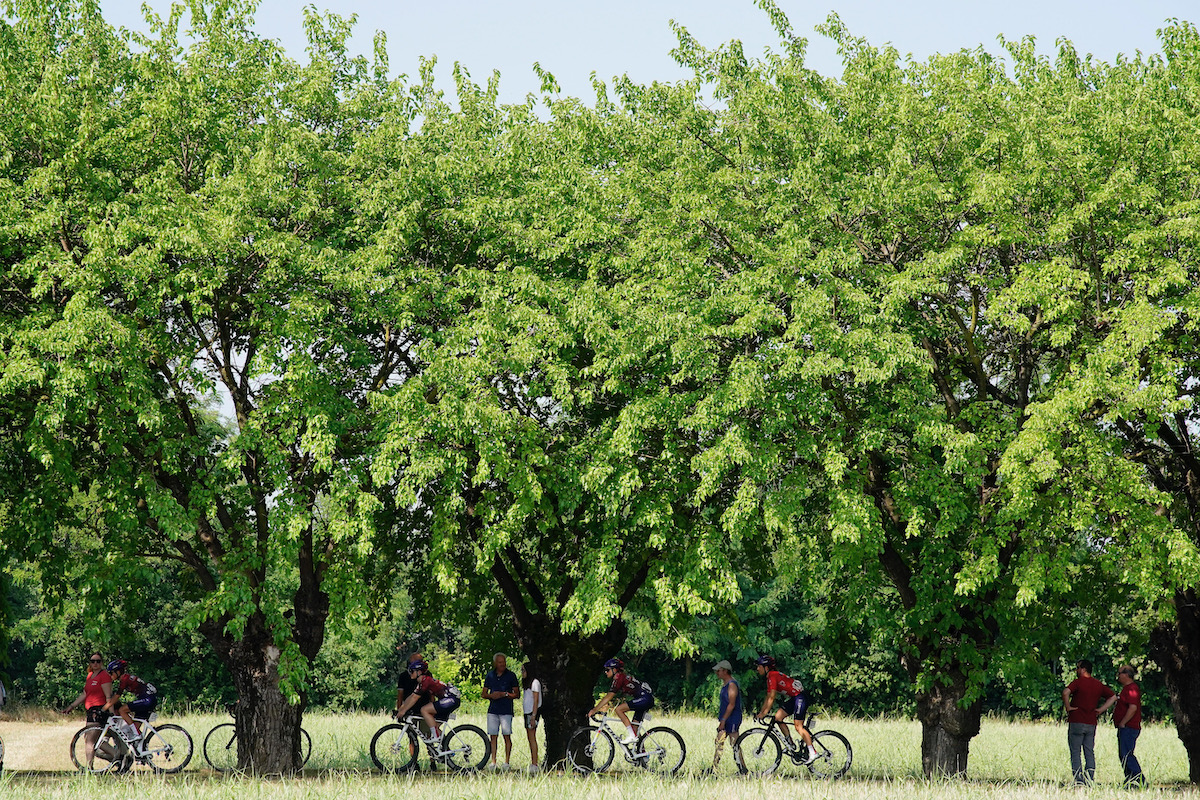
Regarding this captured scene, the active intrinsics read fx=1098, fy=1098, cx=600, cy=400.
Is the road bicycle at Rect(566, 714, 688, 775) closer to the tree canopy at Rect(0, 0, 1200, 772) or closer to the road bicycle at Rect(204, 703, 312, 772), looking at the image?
the tree canopy at Rect(0, 0, 1200, 772)

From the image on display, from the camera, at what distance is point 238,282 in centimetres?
1449

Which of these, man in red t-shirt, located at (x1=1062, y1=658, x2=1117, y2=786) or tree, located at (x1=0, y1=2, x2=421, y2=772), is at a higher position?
tree, located at (x1=0, y1=2, x2=421, y2=772)

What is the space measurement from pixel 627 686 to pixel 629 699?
448mm

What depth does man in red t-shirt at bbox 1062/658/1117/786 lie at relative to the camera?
1546 cm

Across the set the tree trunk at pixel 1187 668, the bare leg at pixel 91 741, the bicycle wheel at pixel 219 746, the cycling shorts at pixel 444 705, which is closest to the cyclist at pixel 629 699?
the cycling shorts at pixel 444 705

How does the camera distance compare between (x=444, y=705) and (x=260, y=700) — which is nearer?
(x=260, y=700)

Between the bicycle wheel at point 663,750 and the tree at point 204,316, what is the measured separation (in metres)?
5.02

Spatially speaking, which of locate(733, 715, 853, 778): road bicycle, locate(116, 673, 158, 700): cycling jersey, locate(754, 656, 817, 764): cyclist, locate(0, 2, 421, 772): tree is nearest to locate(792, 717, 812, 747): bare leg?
locate(754, 656, 817, 764): cyclist

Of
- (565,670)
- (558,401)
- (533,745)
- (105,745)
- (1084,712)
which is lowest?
(105,745)

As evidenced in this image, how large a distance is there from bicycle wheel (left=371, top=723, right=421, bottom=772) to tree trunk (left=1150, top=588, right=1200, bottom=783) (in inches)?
454

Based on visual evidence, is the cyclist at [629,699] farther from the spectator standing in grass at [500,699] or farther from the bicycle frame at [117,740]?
the bicycle frame at [117,740]

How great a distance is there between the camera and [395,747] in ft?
53.6

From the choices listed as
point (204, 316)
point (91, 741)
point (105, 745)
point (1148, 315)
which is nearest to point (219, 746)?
point (105, 745)

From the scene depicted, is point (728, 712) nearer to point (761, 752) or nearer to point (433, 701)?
point (761, 752)
